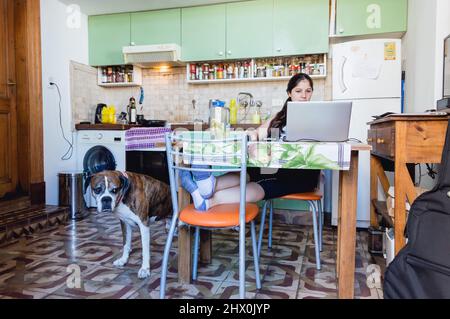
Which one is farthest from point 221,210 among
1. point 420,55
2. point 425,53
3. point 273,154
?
point 420,55

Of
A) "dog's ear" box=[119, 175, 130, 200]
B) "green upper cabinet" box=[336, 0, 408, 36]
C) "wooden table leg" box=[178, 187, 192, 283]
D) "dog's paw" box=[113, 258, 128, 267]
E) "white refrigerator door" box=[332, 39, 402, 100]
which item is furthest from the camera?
"green upper cabinet" box=[336, 0, 408, 36]

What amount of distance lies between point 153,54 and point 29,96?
52.9 inches

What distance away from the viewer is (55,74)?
371 centimetres

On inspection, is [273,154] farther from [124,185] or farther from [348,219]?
[124,185]

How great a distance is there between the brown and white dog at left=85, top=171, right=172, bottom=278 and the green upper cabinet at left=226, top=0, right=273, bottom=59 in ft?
6.83

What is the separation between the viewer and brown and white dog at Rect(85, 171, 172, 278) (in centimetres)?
199

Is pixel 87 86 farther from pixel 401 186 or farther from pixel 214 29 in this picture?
pixel 401 186

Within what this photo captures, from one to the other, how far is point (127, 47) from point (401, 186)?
10.9 ft

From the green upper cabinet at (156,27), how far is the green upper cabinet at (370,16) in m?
1.74

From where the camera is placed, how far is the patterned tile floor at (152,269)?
6.00ft

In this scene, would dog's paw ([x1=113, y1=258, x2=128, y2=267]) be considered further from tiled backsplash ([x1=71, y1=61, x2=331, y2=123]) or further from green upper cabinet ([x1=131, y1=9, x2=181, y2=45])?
green upper cabinet ([x1=131, y1=9, x2=181, y2=45])

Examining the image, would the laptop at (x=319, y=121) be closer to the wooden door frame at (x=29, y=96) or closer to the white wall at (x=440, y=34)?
the white wall at (x=440, y=34)

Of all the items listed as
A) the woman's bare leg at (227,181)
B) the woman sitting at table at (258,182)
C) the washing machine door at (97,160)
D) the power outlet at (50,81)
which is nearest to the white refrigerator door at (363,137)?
the woman sitting at table at (258,182)

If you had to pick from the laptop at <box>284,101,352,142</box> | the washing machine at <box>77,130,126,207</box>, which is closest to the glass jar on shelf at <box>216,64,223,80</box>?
the washing machine at <box>77,130,126,207</box>
